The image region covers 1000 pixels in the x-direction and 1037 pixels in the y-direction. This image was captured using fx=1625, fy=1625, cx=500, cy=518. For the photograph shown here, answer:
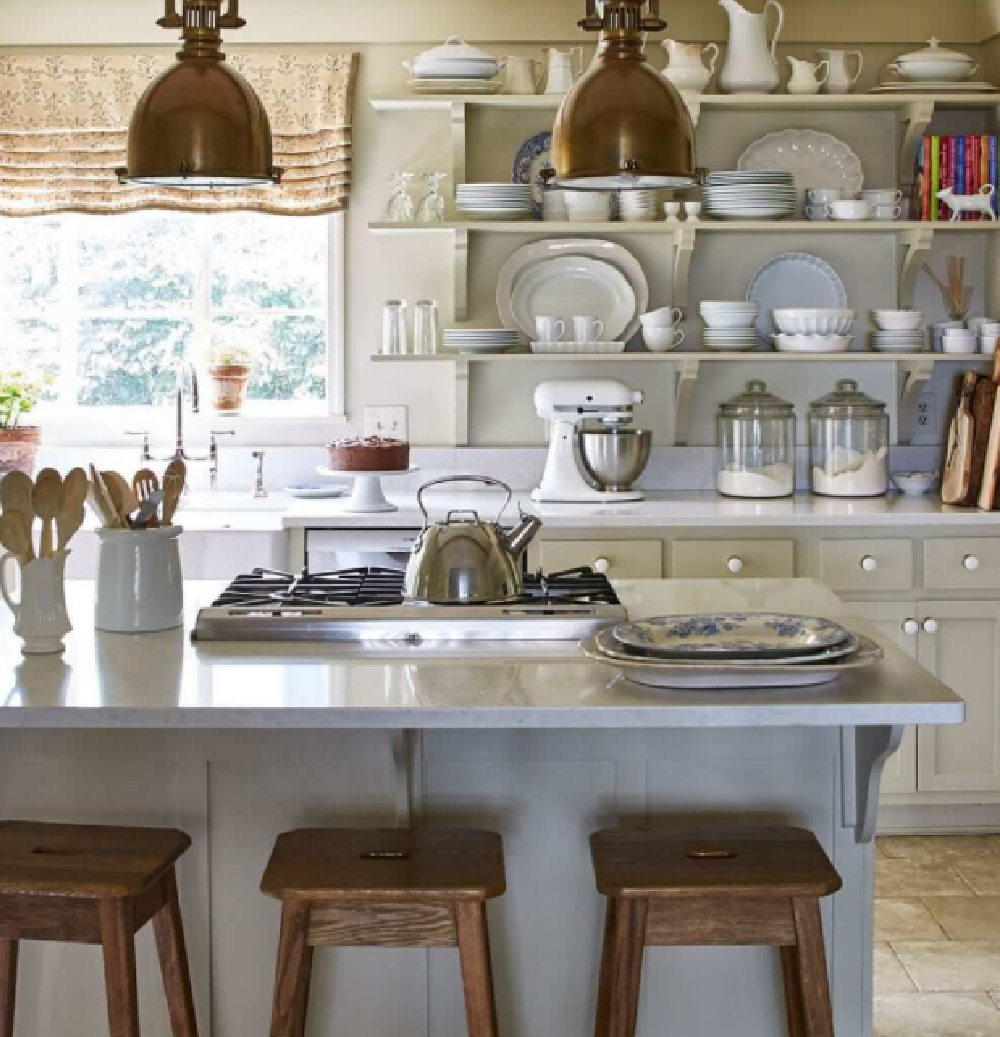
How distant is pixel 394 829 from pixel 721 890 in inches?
19.5

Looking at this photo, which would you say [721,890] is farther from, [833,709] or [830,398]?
[830,398]

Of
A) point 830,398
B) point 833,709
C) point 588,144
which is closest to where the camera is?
point 833,709

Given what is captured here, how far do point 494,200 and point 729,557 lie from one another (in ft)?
3.95

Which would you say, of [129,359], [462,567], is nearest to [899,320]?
[129,359]

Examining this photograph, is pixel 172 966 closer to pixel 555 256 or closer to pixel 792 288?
pixel 555 256

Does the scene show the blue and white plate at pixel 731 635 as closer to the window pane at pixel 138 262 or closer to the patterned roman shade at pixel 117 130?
the patterned roman shade at pixel 117 130

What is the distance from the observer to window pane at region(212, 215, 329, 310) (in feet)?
16.1

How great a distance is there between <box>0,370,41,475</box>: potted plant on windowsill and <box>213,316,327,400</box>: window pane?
1.94 ft

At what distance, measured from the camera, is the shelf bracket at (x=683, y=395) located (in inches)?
184

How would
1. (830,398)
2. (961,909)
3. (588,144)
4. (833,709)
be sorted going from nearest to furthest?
(833,709)
(588,144)
(961,909)
(830,398)

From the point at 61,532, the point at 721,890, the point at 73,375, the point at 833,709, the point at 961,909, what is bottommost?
the point at 961,909

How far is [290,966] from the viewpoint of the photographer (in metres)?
2.20

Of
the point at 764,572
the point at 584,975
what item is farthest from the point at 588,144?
the point at 764,572

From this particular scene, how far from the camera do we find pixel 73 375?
196 inches
